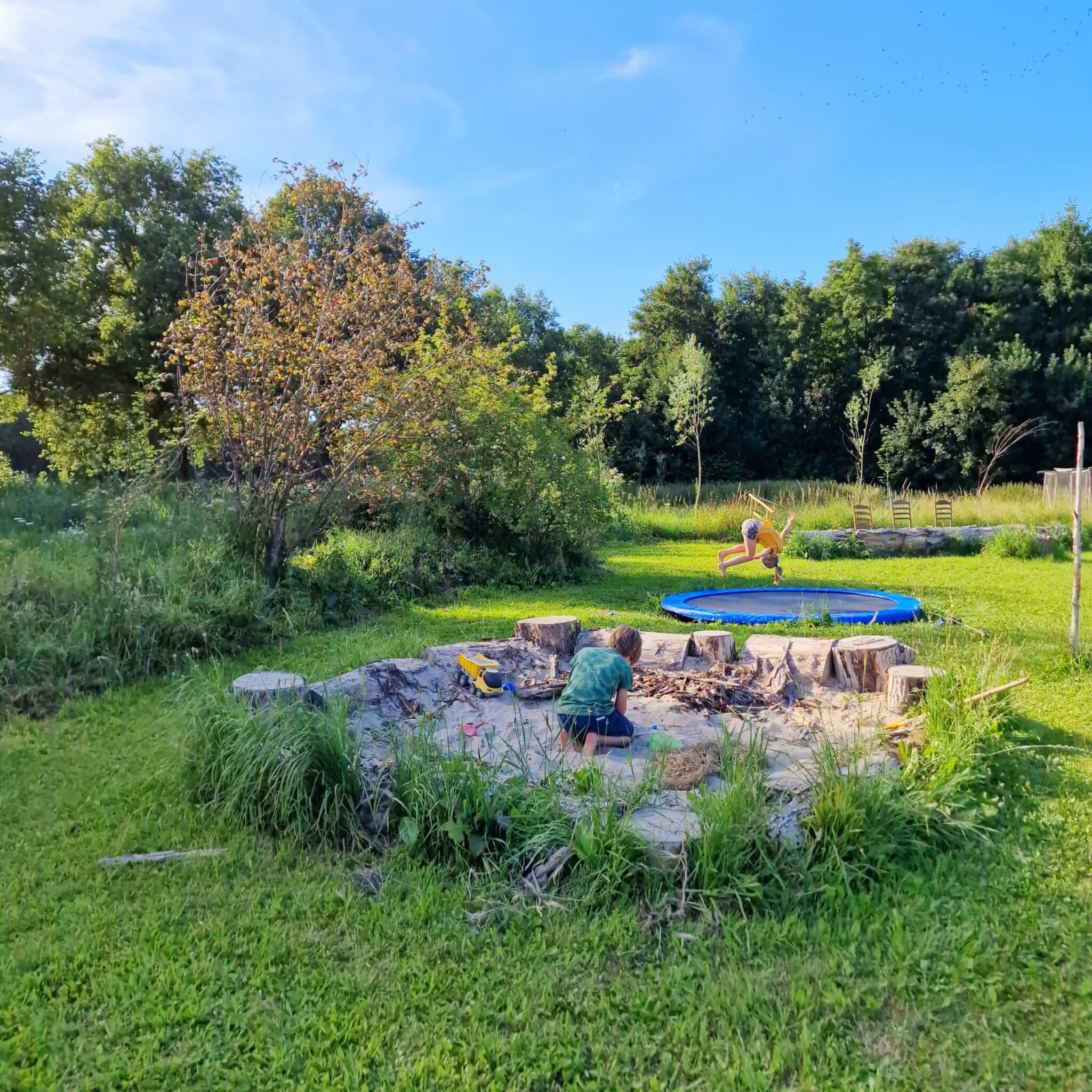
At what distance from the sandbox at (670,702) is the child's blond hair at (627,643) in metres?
0.27

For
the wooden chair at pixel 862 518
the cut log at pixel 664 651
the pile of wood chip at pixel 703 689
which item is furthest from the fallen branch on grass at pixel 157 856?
A: the wooden chair at pixel 862 518

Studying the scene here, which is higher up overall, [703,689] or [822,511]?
[822,511]

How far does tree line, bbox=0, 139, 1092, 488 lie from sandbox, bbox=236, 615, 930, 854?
9.24m

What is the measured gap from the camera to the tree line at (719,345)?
1677 cm

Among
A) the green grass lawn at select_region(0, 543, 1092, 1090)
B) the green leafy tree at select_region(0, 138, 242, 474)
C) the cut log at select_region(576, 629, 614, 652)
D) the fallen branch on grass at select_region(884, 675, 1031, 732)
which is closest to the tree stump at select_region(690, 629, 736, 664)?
the cut log at select_region(576, 629, 614, 652)

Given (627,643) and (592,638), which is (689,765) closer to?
(627,643)

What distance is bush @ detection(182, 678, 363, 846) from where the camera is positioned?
305cm

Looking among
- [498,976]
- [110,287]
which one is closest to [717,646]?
[498,976]

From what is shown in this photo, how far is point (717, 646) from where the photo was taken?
519cm

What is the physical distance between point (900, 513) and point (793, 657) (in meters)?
12.0

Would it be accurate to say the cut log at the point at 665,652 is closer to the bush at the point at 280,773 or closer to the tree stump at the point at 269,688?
the tree stump at the point at 269,688

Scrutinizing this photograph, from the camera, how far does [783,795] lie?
9.71 feet

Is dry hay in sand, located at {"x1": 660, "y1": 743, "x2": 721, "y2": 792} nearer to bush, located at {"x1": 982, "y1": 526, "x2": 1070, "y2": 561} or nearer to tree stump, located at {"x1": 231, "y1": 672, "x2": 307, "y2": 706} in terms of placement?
tree stump, located at {"x1": 231, "y1": 672, "x2": 307, "y2": 706}

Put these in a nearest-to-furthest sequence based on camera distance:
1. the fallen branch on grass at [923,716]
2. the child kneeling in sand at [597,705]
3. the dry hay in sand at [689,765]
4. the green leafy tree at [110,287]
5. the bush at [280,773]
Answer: the bush at [280,773] < the dry hay in sand at [689,765] < the fallen branch on grass at [923,716] < the child kneeling in sand at [597,705] < the green leafy tree at [110,287]
